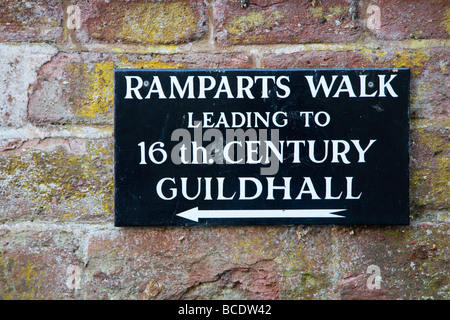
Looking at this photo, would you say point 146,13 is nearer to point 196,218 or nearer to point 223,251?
point 196,218

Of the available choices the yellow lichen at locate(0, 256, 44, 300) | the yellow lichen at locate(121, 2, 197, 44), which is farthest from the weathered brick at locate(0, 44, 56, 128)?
the yellow lichen at locate(0, 256, 44, 300)

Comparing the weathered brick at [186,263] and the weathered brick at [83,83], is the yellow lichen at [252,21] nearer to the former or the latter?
the weathered brick at [83,83]

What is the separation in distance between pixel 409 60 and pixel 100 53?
41.1 inches

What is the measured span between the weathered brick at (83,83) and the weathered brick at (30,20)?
0.10m

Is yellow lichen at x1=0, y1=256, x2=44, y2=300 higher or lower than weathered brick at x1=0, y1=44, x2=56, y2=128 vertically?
lower

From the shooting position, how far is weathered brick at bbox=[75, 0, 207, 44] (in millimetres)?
1277

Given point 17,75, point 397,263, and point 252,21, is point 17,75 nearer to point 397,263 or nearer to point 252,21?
point 252,21

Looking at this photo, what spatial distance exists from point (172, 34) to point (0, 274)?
3.31 feet

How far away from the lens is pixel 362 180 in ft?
4.11

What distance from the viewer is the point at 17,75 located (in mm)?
1282

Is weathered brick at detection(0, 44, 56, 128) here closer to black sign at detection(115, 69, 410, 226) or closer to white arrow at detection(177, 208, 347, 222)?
black sign at detection(115, 69, 410, 226)

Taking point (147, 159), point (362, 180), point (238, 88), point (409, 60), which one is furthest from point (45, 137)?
point (409, 60)
